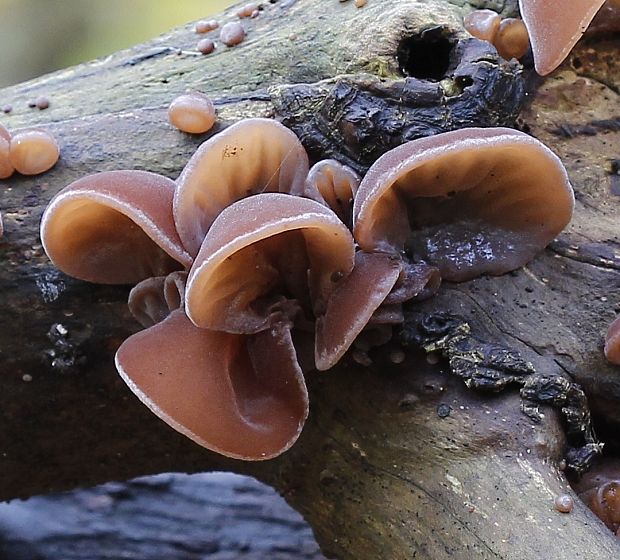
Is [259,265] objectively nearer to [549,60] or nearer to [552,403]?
[552,403]

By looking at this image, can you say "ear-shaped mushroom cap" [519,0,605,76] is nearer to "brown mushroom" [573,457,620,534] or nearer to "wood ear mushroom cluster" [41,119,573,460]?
"wood ear mushroom cluster" [41,119,573,460]

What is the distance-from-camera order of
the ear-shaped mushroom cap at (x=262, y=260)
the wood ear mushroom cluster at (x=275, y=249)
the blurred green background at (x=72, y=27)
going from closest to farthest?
1. the ear-shaped mushroom cap at (x=262, y=260)
2. the wood ear mushroom cluster at (x=275, y=249)
3. the blurred green background at (x=72, y=27)

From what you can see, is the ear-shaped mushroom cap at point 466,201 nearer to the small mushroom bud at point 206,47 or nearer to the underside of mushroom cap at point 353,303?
the underside of mushroom cap at point 353,303

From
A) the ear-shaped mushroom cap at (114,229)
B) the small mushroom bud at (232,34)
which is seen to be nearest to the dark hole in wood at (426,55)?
the small mushroom bud at (232,34)

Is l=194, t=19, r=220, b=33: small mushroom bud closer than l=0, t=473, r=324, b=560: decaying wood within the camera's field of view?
Yes

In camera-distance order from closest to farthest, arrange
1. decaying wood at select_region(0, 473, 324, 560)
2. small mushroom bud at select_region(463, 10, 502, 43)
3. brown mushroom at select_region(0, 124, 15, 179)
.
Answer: brown mushroom at select_region(0, 124, 15, 179) → small mushroom bud at select_region(463, 10, 502, 43) → decaying wood at select_region(0, 473, 324, 560)

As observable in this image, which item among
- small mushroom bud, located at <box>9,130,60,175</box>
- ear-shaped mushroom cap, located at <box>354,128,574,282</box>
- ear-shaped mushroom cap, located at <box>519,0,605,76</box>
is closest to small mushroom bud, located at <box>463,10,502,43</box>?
ear-shaped mushroom cap, located at <box>519,0,605,76</box>
